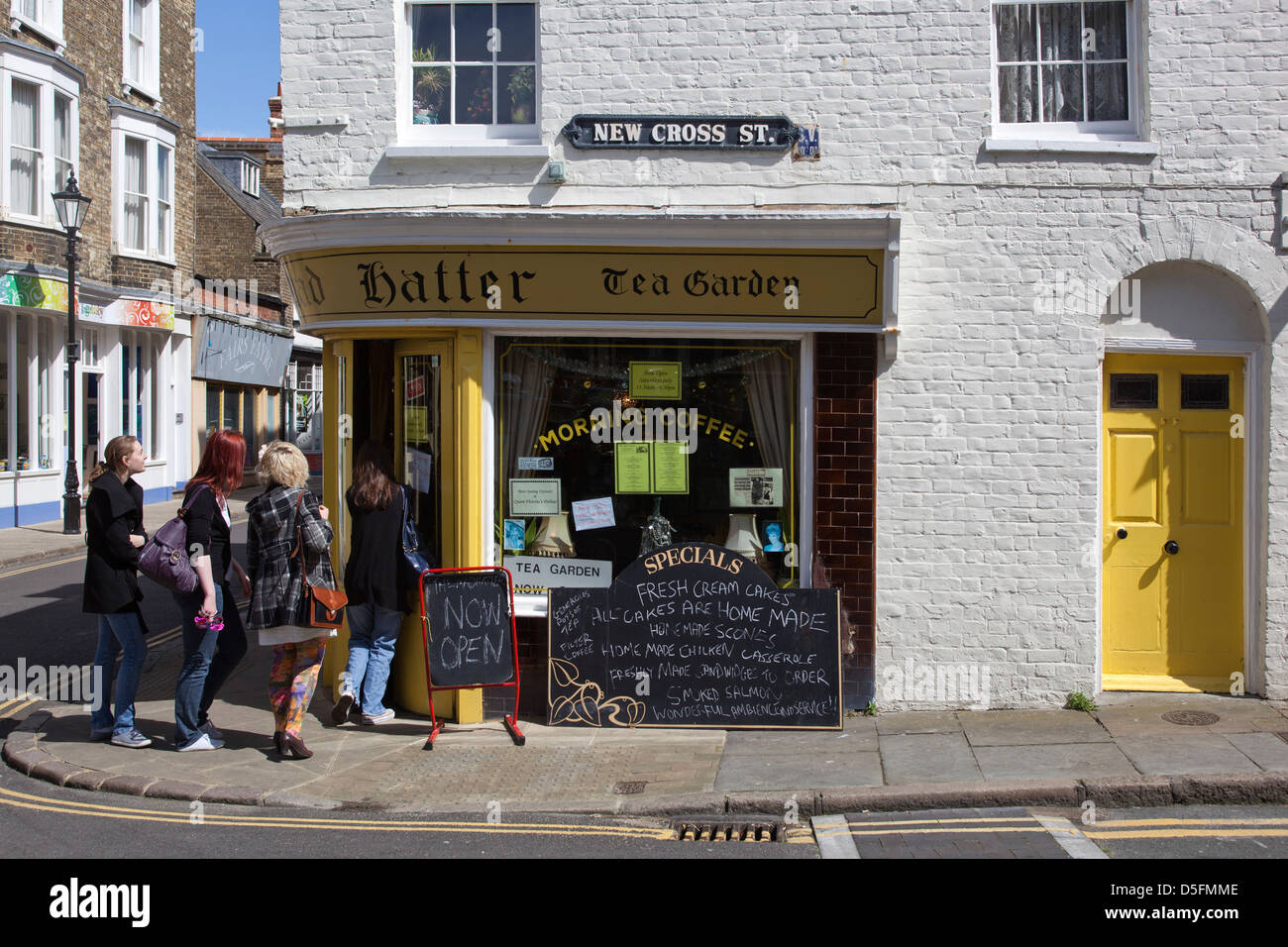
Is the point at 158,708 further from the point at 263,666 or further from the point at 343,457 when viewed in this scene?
the point at 343,457

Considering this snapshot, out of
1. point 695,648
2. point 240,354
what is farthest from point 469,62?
point 240,354

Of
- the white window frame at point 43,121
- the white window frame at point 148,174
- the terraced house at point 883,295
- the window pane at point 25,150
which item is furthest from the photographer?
the white window frame at point 148,174

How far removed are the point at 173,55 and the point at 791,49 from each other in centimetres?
2084

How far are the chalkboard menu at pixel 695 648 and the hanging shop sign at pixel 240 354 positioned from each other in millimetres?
21098

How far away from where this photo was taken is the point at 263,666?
9086mm

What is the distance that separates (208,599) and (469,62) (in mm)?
3973

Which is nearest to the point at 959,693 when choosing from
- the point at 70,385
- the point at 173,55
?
the point at 70,385

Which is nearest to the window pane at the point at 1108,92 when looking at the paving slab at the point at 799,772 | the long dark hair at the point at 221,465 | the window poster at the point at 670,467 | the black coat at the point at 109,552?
the window poster at the point at 670,467

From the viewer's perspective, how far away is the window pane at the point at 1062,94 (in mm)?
7414

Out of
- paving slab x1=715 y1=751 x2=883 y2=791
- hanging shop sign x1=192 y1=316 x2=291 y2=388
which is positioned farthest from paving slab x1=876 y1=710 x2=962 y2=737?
hanging shop sign x1=192 y1=316 x2=291 y2=388

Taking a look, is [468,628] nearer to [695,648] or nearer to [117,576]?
[695,648]

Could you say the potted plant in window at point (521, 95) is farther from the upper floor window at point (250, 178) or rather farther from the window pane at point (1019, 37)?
the upper floor window at point (250, 178)

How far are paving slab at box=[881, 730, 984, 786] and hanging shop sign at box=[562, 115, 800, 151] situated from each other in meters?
3.87

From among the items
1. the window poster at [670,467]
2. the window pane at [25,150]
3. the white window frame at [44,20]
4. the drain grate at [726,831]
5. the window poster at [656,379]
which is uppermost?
the white window frame at [44,20]
